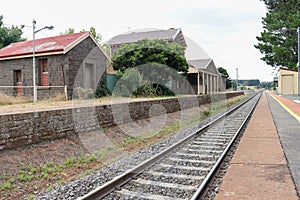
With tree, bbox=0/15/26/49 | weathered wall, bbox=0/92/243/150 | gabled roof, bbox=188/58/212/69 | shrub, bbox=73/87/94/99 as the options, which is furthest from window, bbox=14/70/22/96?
gabled roof, bbox=188/58/212/69

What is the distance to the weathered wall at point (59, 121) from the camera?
609 centimetres

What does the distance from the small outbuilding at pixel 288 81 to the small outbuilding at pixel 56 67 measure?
3514 centimetres

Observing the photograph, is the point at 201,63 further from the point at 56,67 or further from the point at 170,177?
the point at 170,177

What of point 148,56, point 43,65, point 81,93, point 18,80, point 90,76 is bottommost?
point 81,93

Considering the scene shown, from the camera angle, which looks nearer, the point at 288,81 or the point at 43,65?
the point at 43,65

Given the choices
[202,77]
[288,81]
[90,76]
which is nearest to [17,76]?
[90,76]

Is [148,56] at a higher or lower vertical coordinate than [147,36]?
lower

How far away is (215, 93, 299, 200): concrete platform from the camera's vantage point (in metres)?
4.13

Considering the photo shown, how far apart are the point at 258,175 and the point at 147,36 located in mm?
33379

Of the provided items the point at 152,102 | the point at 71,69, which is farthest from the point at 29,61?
the point at 152,102

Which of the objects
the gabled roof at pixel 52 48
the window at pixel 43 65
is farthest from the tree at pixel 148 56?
the window at pixel 43 65

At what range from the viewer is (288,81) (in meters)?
46.9

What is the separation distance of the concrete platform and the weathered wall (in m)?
4.25

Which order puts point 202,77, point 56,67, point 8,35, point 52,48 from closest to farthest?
point 56,67 → point 52,48 → point 8,35 → point 202,77
